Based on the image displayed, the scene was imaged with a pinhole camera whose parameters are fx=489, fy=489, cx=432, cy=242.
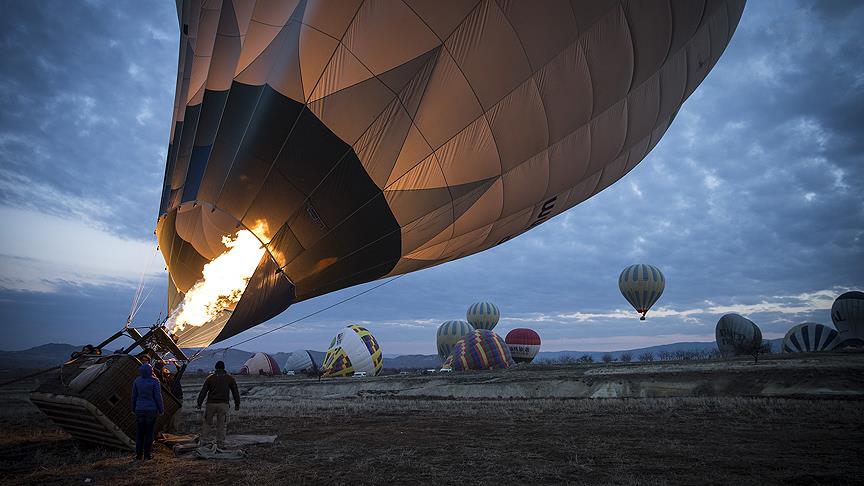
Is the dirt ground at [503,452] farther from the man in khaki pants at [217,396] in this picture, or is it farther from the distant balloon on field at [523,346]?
the distant balloon on field at [523,346]

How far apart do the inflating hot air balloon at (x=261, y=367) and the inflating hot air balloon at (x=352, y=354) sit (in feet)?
65.6

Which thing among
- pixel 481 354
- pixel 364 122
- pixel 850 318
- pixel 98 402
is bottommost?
pixel 481 354

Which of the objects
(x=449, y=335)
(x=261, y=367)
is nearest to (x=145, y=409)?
(x=449, y=335)

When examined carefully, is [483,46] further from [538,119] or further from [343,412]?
[343,412]

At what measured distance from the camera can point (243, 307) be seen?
738cm

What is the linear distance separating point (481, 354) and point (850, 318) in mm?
34813

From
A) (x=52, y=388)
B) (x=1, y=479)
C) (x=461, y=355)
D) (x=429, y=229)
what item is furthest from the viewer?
(x=461, y=355)

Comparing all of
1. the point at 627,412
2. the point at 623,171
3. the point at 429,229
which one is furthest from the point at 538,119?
the point at 627,412

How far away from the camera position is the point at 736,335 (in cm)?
4794

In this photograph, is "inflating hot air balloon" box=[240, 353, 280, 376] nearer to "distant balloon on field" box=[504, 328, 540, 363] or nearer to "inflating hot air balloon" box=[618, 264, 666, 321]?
"distant balloon on field" box=[504, 328, 540, 363]

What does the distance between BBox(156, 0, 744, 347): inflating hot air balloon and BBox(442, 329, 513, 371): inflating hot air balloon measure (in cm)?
2881

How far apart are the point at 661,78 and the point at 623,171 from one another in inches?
123

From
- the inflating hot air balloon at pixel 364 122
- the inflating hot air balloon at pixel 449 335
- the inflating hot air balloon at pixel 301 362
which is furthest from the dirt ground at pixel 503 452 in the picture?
the inflating hot air balloon at pixel 301 362

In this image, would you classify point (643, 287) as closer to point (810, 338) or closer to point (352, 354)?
point (810, 338)
